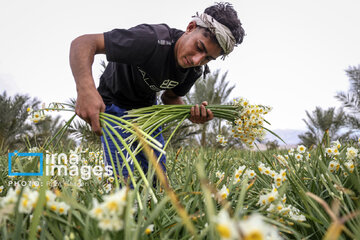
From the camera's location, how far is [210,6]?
219 cm

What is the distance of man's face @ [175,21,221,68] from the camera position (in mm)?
1938

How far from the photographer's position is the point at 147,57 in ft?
6.21

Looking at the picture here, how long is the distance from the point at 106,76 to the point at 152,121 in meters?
1.22

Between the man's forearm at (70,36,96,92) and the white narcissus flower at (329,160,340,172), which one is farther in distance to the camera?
the man's forearm at (70,36,96,92)

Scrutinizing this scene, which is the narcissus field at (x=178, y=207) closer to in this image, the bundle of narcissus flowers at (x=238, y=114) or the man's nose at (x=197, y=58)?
the bundle of narcissus flowers at (x=238, y=114)

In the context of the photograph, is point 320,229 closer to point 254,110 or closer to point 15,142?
point 254,110

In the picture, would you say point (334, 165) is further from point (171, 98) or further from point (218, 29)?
point (171, 98)

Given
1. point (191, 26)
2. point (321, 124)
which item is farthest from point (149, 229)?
point (321, 124)

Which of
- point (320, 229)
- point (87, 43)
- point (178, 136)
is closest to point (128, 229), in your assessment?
point (320, 229)

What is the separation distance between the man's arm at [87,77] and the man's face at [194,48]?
1.92 feet

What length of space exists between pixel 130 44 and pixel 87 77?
0.43m

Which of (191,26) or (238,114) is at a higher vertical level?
(191,26)

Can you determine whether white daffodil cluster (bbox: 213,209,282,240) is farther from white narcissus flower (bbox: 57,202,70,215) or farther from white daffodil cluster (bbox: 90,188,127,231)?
white narcissus flower (bbox: 57,202,70,215)

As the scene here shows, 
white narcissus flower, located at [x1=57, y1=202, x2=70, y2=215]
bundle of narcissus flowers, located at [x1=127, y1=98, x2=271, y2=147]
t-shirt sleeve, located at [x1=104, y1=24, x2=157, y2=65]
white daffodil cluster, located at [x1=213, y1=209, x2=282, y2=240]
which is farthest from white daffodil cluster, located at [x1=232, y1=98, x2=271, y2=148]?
white daffodil cluster, located at [x1=213, y1=209, x2=282, y2=240]
